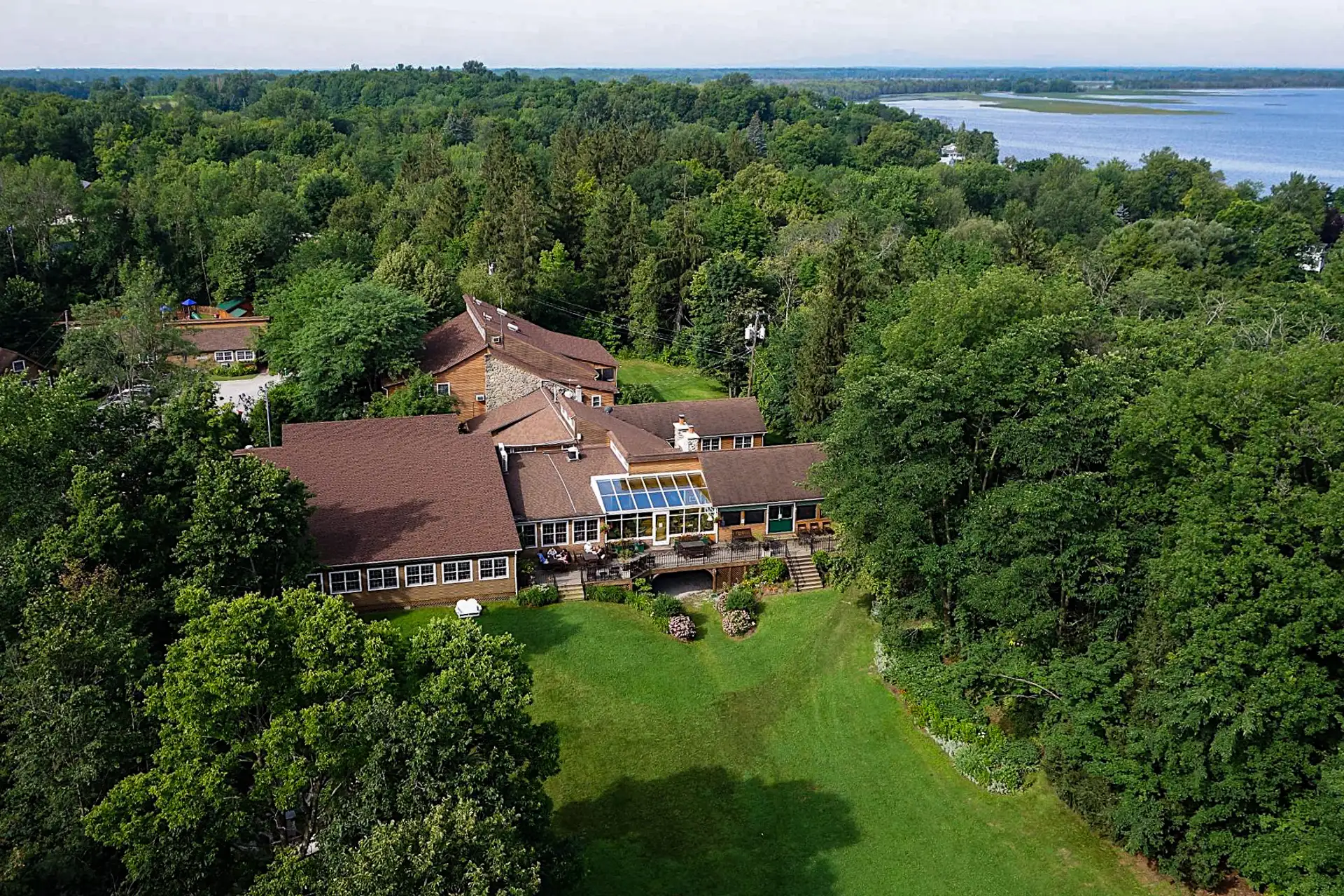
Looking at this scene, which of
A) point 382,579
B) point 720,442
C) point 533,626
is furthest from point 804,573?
point 382,579

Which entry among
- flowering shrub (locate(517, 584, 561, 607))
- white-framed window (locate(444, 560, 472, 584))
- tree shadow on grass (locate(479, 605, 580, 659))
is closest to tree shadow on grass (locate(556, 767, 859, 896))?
tree shadow on grass (locate(479, 605, 580, 659))

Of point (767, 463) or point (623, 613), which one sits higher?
point (767, 463)

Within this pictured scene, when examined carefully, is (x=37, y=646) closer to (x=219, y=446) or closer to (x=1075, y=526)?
(x=219, y=446)

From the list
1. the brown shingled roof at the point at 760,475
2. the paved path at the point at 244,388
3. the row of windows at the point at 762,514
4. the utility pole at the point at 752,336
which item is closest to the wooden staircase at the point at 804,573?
the row of windows at the point at 762,514

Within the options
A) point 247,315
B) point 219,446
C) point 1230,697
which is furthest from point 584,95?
point 1230,697

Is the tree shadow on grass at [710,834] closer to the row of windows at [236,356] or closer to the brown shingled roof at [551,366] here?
the brown shingled roof at [551,366]

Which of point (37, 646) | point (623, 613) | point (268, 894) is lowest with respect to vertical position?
point (623, 613)

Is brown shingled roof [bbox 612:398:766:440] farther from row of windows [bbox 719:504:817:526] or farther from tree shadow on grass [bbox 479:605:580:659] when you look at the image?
tree shadow on grass [bbox 479:605:580:659]
